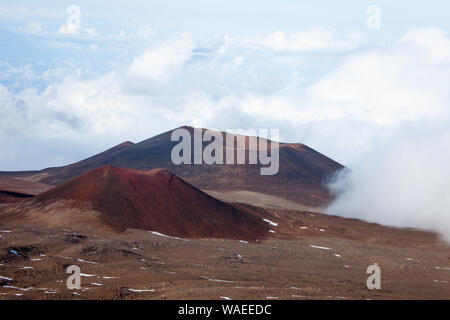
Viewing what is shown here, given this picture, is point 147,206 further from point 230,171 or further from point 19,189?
point 230,171

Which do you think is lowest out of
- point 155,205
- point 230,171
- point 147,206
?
point 147,206

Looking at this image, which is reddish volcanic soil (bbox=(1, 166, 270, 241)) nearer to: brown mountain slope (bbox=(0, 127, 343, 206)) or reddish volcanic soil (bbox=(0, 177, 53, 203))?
reddish volcanic soil (bbox=(0, 177, 53, 203))

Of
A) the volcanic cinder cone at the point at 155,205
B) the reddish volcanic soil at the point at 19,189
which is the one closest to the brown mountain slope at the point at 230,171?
the reddish volcanic soil at the point at 19,189

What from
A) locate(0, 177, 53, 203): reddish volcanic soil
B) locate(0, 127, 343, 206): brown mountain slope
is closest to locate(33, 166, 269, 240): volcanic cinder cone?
locate(0, 177, 53, 203): reddish volcanic soil

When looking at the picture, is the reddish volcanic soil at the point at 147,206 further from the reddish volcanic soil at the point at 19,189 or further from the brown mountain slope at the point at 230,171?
the brown mountain slope at the point at 230,171

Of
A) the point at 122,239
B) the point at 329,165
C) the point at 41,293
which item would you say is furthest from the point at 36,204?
the point at 329,165

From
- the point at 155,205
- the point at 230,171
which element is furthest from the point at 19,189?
the point at 155,205
